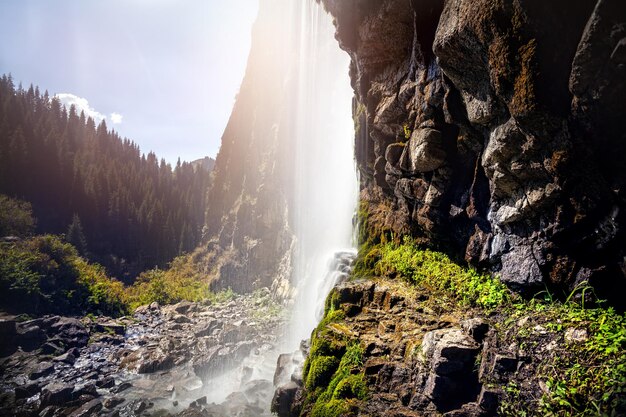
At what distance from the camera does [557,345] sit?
18.1ft

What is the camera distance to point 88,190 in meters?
54.5

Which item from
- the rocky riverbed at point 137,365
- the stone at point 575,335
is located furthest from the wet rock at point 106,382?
the stone at point 575,335

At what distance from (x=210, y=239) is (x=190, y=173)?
109 feet

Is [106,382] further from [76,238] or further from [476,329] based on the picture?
[76,238]

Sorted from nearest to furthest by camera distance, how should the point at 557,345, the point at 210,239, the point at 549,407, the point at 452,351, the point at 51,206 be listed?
the point at 549,407 < the point at 557,345 < the point at 452,351 < the point at 51,206 < the point at 210,239

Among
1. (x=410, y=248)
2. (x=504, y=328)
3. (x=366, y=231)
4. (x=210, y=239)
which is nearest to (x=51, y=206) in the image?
(x=210, y=239)

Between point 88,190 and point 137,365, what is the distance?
4788cm

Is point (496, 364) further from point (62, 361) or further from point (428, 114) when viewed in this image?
point (62, 361)

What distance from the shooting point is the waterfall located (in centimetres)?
2622

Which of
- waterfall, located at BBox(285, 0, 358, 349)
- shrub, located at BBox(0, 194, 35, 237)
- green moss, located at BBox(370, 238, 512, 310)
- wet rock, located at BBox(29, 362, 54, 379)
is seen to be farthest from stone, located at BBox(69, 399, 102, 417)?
shrub, located at BBox(0, 194, 35, 237)

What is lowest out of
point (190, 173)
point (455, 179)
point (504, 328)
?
point (504, 328)

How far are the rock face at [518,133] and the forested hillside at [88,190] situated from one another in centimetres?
5067

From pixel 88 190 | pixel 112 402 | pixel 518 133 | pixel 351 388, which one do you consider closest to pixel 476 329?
pixel 351 388

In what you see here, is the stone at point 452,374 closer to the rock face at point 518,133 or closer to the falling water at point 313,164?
the rock face at point 518,133
